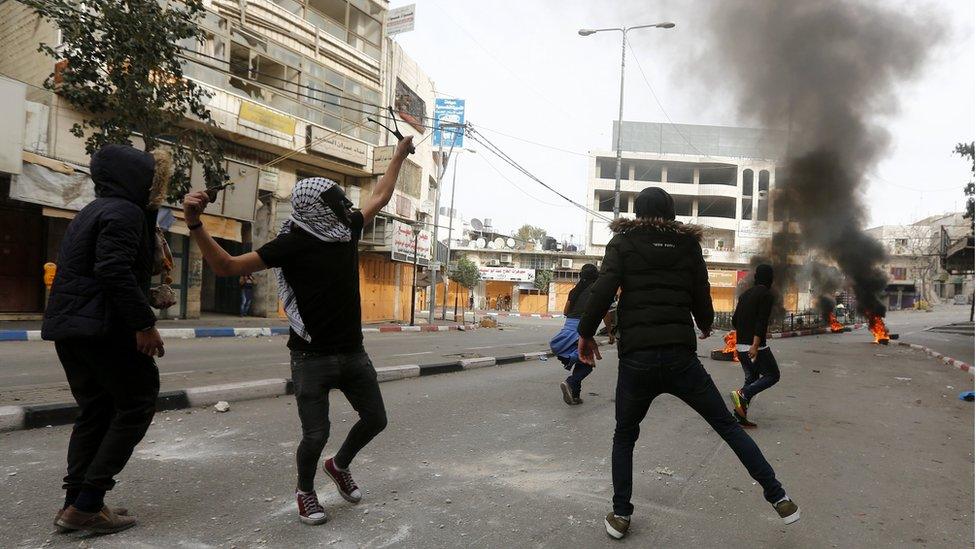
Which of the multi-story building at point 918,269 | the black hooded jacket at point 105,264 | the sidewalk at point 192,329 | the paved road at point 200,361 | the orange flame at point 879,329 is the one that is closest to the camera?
the black hooded jacket at point 105,264

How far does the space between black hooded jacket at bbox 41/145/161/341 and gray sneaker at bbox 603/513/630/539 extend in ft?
7.40

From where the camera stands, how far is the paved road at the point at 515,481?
2.86 metres

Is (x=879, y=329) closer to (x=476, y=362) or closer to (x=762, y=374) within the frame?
(x=476, y=362)

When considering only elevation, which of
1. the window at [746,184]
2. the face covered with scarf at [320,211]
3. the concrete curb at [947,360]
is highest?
the window at [746,184]

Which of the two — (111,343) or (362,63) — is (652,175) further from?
(111,343)

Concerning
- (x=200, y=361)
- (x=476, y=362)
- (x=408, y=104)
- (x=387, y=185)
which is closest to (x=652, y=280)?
(x=387, y=185)

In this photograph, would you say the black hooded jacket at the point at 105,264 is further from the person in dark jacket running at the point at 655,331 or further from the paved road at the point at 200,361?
the paved road at the point at 200,361

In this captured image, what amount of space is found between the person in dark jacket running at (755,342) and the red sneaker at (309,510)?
13.9 ft

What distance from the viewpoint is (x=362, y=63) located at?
22156 mm

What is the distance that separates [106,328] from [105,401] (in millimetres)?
379

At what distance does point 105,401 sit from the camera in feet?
8.83

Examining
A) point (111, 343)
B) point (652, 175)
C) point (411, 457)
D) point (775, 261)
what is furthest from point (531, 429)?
point (652, 175)

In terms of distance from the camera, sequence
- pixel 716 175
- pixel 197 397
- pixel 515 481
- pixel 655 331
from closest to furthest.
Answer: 1. pixel 655 331
2. pixel 515 481
3. pixel 197 397
4. pixel 716 175

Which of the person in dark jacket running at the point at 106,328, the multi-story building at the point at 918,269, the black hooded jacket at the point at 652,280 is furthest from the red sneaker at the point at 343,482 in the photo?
the multi-story building at the point at 918,269
